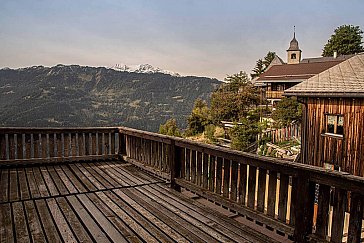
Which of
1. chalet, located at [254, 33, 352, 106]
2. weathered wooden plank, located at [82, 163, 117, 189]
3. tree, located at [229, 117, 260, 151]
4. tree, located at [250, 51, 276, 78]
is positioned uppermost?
tree, located at [250, 51, 276, 78]

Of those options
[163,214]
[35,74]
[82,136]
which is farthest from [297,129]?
[35,74]

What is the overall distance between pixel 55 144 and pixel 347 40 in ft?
156

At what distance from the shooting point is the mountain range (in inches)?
2217

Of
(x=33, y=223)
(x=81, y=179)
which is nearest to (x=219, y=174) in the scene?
(x=33, y=223)

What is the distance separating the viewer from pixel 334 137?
10.6 m

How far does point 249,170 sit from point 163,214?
1.14 meters

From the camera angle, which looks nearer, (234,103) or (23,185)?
(23,185)

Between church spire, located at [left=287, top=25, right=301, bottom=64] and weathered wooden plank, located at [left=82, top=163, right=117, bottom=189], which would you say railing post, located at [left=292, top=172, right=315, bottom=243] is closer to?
weathered wooden plank, located at [left=82, top=163, right=117, bottom=189]

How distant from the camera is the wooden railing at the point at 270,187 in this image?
2.13 m

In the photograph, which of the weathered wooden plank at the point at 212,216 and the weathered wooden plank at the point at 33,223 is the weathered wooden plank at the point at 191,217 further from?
the weathered wooden plank at the point at 33,223

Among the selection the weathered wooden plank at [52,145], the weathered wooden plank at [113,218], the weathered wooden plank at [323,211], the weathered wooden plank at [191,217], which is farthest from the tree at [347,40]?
the weathered wooden plank at [113,218]

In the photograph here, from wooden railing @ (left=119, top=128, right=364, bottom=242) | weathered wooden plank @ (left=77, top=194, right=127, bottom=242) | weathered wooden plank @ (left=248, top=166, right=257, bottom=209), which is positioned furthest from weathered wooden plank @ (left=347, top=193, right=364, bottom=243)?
weathered wooden plank @ (left=77, top=194, right=127, bottom=242)

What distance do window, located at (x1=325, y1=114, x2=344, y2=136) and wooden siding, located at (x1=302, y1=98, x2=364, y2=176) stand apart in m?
0.17

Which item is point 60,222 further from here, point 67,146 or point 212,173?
point 67,146
